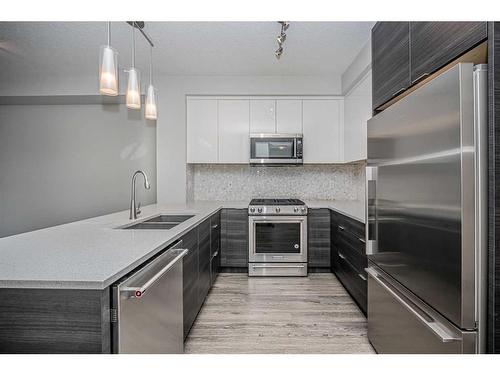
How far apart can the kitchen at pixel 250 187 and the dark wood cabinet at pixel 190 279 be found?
0.08ft

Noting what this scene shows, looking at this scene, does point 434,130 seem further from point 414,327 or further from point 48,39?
point 48,39

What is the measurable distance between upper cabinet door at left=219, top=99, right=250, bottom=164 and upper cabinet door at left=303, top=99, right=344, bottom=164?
2.52 ft

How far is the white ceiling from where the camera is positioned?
8.83 feet

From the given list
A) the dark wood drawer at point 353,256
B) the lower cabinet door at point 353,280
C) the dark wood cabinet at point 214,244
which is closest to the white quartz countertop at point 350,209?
the dark wood drawer at point 353,256

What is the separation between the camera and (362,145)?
10.6ft

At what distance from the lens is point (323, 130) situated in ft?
13.2

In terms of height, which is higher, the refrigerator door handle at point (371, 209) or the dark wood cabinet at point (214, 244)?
the refrigerator door handle at point (371, 209)

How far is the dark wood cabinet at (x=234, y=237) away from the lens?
145 inches

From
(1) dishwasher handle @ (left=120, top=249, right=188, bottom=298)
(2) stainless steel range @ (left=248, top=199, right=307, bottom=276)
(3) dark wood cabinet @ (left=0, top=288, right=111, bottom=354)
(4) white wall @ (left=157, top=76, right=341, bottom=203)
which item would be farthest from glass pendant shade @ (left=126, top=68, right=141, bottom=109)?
(2) stainless steel range @ (left=248, top=199, right=307, bottom=276)

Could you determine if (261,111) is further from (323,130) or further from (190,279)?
(190,279)

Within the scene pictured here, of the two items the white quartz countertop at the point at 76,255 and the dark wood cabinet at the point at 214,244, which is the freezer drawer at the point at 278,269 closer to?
the dark wood cabinet at the point at 214,244

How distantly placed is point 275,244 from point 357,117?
171 cm

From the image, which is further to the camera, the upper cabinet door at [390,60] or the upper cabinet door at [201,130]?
the upper cabinet door at [201,130]

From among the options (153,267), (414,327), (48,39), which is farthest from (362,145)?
(48,39)
